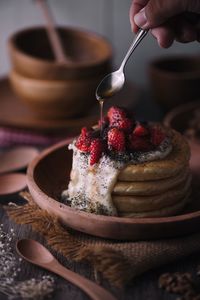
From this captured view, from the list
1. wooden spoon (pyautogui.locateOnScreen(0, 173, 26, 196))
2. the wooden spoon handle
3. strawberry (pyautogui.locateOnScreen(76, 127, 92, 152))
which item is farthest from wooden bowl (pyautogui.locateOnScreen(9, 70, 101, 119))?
strawberry (pyautogui.locateOnScreen(76, 127, 92, 152))

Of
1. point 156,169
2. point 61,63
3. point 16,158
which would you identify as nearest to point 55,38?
point 61,63

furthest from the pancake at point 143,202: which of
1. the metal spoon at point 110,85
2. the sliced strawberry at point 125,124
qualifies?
the metal spoon at point 110,85

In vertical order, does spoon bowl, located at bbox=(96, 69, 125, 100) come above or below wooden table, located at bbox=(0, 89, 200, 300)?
above

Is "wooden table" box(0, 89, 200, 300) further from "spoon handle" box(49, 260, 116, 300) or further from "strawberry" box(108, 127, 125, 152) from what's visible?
"strawberry" box(108, 127, 125, 152)

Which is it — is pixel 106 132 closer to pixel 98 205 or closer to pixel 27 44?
pixel 98 205

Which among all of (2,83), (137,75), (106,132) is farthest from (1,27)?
(106,132)

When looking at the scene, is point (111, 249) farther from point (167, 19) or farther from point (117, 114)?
point (167, 19)

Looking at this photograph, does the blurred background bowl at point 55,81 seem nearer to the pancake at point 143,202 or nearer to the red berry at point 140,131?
the red berry at point 140,131
